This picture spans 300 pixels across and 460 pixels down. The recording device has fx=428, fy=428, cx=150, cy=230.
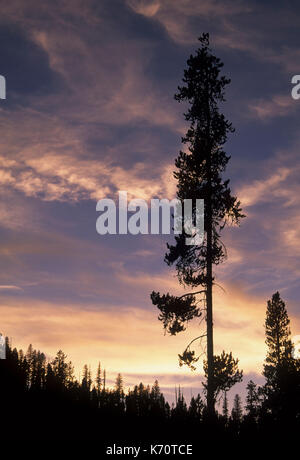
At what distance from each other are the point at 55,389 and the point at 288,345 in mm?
48282

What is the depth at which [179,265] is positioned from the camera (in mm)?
20188

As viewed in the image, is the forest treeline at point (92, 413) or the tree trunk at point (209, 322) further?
the tree trunk at point (209, 322)

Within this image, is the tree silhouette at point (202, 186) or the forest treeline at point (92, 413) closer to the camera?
the forest treeline at point (92, 413)

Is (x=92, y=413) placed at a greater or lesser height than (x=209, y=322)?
lesser

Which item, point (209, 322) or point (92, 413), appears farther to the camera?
point (209, 322)

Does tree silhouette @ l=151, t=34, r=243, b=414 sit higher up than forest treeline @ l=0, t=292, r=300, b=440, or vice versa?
tree silhouette @ l=151, t=34, r=243, b=414

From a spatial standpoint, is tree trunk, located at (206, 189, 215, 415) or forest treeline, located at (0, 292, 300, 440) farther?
tree trunk, located at (206, 189, 215, 415)

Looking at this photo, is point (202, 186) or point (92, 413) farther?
point (202, 186)

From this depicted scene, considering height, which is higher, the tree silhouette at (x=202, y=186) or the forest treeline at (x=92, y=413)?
the tree silhouette at (x=202, y=186)
